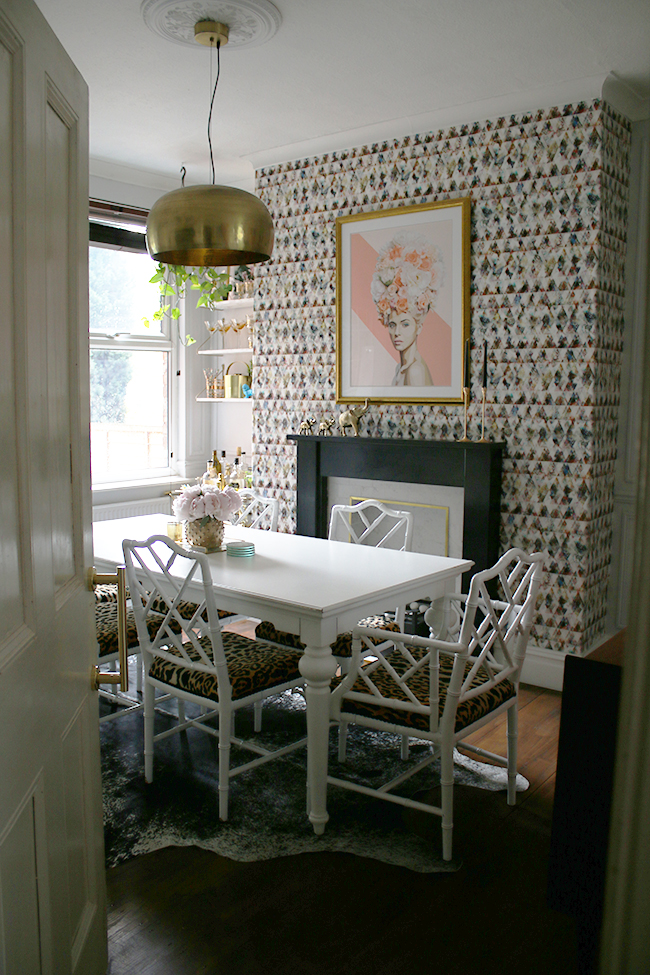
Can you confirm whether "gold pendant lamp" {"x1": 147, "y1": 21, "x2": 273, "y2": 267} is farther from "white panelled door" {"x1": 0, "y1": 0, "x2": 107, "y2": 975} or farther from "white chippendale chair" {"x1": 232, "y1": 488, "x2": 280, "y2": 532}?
"white chippendale chair" {"x1": 232, "y1": 488, "x2": 280, "y2": 532}

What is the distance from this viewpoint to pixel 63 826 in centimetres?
133

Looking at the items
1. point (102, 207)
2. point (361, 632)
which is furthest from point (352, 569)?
point (102, 207)

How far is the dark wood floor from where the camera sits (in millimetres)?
1947

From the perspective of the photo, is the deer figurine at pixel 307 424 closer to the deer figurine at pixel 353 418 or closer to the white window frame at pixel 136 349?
the deer figurine at pixel 353 418

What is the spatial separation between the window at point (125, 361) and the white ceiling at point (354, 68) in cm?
81

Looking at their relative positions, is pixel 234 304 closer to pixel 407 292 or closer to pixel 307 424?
pixel 307 424

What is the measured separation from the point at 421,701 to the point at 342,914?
0.64 m

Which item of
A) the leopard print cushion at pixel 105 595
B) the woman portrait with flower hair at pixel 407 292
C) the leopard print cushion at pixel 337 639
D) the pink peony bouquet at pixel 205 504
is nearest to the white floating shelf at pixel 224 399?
the woman portrait with flower hair at pixel 407 292

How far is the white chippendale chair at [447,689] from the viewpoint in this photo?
2.26m

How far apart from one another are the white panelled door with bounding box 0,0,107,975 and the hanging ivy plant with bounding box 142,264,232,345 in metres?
3.07

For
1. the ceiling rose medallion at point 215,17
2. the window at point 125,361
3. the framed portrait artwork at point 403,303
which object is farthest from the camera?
the window at point 125,361

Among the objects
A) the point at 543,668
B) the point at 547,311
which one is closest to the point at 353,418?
the point at 547,311

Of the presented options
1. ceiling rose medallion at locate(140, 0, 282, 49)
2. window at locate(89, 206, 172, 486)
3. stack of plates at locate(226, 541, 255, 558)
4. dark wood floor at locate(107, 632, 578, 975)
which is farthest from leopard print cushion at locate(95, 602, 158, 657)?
ceiling rose medallion at locate(140, 0, 282, 49)

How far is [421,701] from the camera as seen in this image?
7.91 ft
